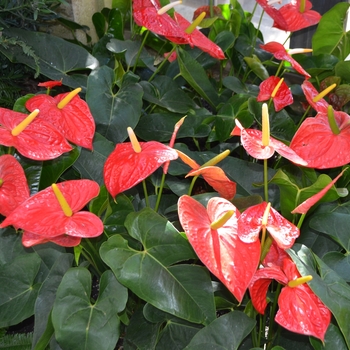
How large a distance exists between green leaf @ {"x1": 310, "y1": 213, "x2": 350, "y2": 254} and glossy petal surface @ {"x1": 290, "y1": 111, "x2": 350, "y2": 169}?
0.27ft

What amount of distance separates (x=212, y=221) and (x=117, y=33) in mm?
797

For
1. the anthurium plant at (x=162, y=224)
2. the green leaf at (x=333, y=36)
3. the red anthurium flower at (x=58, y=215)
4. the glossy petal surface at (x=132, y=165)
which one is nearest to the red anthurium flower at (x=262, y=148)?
the anthurium plant at (x=162, y=224)

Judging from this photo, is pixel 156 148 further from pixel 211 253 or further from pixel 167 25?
pixel 167 25

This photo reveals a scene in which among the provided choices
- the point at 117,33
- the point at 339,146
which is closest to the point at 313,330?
the point at 339,146

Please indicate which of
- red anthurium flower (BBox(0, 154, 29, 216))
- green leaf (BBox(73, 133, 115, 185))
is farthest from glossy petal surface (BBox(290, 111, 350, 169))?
red anthurium flower (BBox(0, 154, 29, 216))

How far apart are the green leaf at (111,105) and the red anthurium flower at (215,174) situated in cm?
29

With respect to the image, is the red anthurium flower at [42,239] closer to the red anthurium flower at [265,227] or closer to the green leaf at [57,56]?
the red anthurium flower at [265,227]

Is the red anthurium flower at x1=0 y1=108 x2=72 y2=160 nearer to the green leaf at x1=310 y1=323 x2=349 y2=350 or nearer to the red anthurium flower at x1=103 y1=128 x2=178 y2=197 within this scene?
the red anthurium flower at x1=103 y1=128 x2=178 y2=197

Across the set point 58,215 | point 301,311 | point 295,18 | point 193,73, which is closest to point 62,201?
point 58,215

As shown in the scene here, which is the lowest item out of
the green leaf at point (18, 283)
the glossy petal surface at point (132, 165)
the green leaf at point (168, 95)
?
the green leaf at point (18, 283)

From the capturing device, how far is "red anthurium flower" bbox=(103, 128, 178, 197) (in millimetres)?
729

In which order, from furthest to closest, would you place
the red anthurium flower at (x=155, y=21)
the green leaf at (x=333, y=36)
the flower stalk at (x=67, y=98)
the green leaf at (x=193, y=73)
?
the green leaf at (x=333, y=36) → the green leaf at (x=193, y=73) → the red anthurium flower at (x=155, y=21) → the flower stalk at (x=67, y=98)

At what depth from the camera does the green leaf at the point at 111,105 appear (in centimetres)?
104

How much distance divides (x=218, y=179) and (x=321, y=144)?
207 millimetres
